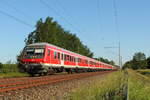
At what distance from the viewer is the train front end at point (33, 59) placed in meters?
18.9

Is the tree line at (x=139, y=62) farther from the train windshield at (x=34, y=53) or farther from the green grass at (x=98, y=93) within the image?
the green grass at (x=98, y=93)

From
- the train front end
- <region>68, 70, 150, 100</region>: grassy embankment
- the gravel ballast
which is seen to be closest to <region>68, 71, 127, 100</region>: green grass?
<region>68, 70, 150, 100</region>: grassy embankment

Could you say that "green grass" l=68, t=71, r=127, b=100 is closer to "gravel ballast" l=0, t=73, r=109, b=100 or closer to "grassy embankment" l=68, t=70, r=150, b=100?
"grassy embankment" l=68, t=70, r=150, b=100

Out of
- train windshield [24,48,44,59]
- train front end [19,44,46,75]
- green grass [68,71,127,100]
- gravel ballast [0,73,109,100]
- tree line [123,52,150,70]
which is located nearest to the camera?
green grass [68,71,127,100]

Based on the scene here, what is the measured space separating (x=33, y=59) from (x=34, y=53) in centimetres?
61

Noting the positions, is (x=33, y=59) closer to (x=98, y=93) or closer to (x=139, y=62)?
(x=98, y=93)

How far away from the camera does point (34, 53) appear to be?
64.0 ft

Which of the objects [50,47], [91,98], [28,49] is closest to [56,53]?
[50,47]

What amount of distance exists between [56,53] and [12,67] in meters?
11.6

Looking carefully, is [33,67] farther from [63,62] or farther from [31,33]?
[31,33]

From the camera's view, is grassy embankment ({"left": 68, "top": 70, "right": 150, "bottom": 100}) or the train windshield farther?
the train windshield

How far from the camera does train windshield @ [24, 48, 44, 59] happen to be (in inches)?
759

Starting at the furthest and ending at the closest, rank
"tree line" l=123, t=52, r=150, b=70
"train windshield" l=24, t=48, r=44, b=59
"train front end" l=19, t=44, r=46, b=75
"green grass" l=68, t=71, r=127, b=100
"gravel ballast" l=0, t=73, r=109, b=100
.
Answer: "tree line" l=123, t=52, r=150, b=70 → "train windshield" l=24, t=48, r=44, b=59 → "train front end" l=19, t=44, r=46, b=75 → "gravel ballast" l=0, t=73, r=109, b=100 → "green grass" l=68, t=71, r=127, b=100

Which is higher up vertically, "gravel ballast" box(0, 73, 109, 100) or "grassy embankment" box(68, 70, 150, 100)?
"grassy embankment" box(68, 70, 150, 100)
